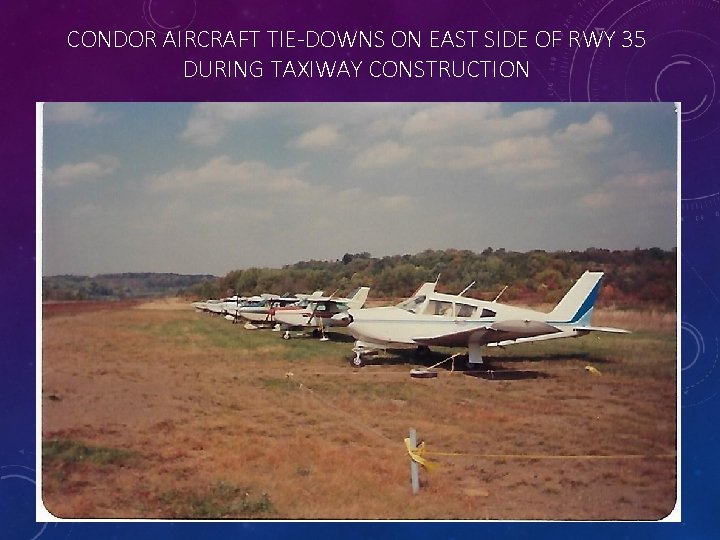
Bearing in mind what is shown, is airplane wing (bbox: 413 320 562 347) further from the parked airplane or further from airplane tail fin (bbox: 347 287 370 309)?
the parked airplane

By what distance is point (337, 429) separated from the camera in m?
3.20

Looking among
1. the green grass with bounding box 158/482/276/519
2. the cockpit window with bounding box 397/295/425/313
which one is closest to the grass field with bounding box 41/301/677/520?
the green grass with bounding box 158/482/276/519

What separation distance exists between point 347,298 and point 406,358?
446mm

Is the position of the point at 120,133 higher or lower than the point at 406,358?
higher

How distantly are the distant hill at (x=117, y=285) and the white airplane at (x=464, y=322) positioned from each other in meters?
0.89

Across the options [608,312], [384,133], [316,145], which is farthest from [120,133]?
[608,312]

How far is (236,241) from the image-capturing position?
324 cm

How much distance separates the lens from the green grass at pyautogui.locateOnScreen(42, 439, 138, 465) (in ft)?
10.2
